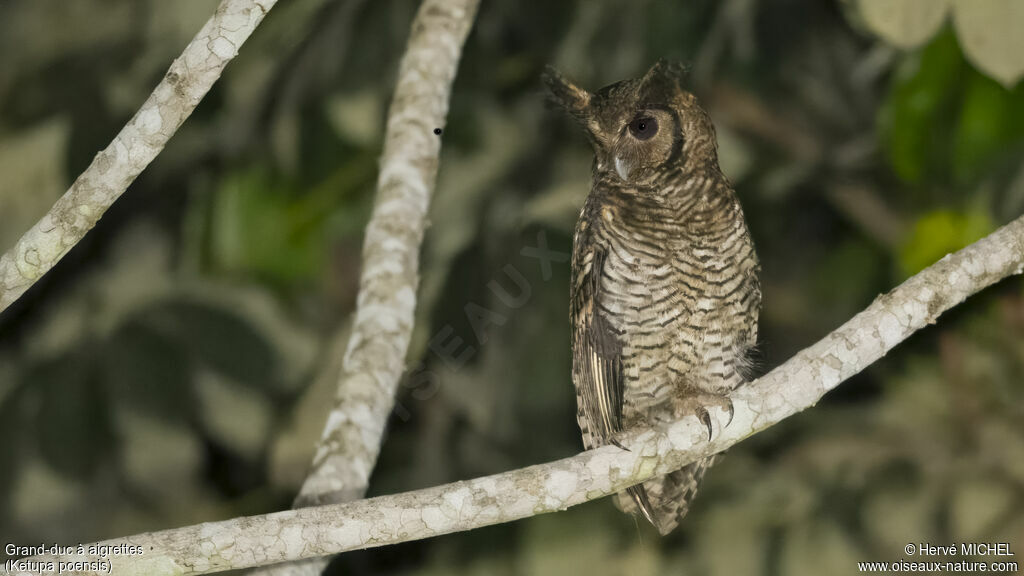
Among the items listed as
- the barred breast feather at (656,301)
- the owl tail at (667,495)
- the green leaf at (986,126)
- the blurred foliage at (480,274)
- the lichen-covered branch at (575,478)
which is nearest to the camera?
the lichen-covered branch at (575,478)

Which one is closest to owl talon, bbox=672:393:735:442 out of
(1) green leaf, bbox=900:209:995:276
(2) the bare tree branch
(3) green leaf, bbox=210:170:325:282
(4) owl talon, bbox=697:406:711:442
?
(4) owl talon, bbox=697:406:711:442

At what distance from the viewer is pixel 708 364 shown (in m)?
1.71

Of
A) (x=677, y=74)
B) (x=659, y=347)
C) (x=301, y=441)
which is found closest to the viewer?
(x=677, y=74)

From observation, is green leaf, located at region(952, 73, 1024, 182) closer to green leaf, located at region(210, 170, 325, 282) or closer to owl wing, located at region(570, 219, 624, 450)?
owl wing, located at region(570, 219, 624, 450)

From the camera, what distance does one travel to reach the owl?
149 centimetres

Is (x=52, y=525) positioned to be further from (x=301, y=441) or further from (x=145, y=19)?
(x=145, y=19)

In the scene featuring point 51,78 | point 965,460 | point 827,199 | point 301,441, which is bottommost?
point 965,460

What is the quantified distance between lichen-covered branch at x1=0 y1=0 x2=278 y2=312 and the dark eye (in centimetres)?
66

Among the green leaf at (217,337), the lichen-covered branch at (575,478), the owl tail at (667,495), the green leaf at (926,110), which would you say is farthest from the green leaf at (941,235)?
the green leaf at (217,337)

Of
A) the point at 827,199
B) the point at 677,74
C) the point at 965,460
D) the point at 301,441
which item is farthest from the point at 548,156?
the point at 965,460

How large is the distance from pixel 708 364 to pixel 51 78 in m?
2.15

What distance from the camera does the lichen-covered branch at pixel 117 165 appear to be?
1415 mm

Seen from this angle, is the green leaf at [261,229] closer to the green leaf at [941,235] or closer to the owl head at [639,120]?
the owl head at [639,120]

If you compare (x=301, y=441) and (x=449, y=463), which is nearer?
(x=301, y=441)
